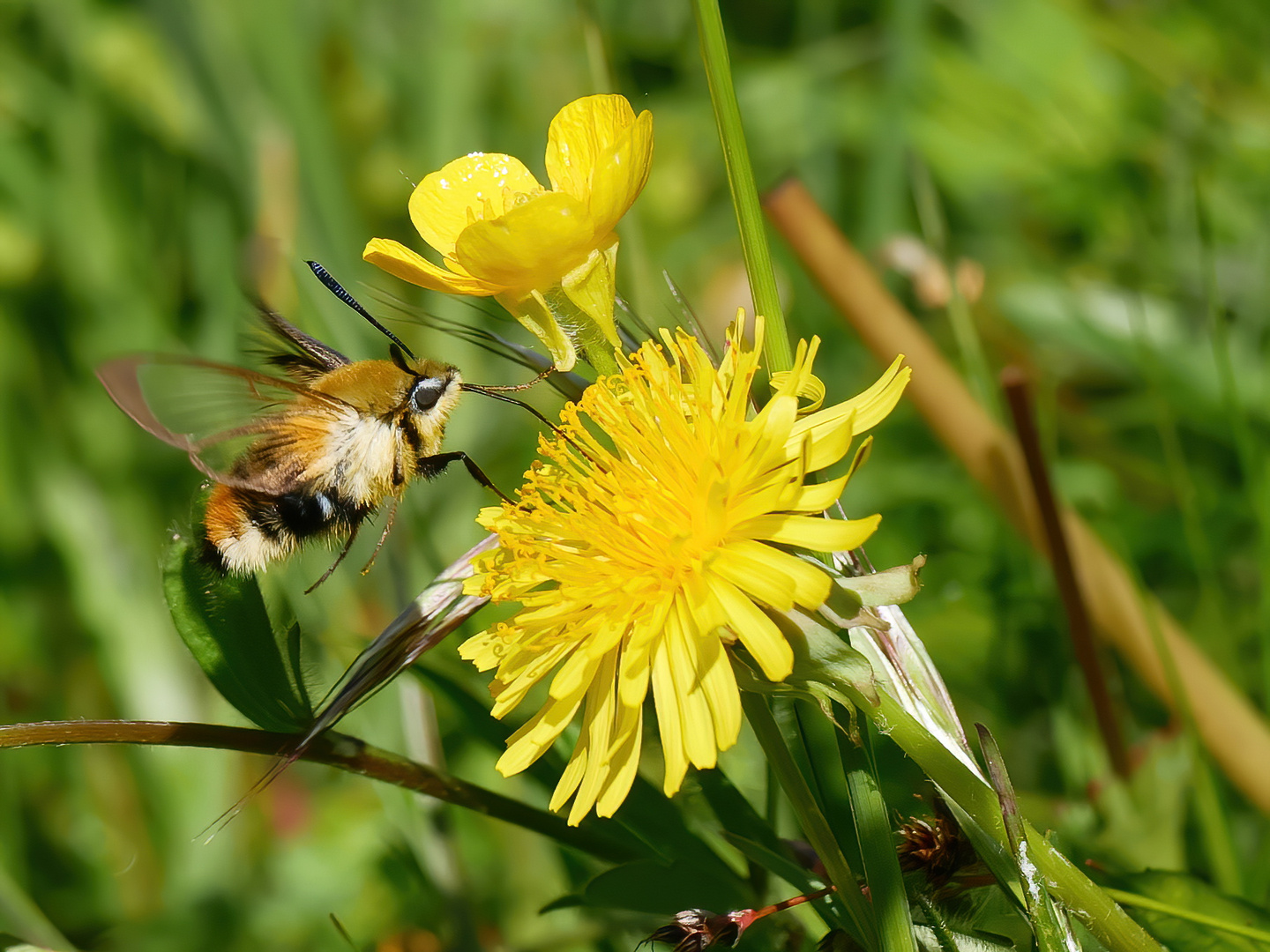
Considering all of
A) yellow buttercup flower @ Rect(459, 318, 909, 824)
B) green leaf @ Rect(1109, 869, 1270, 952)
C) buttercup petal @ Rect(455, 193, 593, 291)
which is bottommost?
green leaf @ Rect(1109, 869, 1270, 952)

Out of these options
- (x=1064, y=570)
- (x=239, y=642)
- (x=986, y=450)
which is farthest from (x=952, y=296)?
(x=239, y=642)

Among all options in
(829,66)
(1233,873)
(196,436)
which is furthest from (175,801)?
(829,66)

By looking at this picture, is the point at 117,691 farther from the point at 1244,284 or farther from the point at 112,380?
the point at 1244,284

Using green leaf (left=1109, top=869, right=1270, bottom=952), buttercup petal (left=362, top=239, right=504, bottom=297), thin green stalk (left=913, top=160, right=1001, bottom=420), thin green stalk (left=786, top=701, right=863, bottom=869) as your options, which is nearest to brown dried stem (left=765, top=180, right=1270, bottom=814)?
thin green stalk (left=913, top=160, right=1001, bottom=420)

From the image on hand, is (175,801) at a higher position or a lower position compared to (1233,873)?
higher

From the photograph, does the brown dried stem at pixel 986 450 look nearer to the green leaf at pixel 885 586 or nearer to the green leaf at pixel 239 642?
the green leaf at pixel 885 586

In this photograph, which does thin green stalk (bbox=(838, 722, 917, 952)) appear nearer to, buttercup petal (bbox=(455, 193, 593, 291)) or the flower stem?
the flower stem
